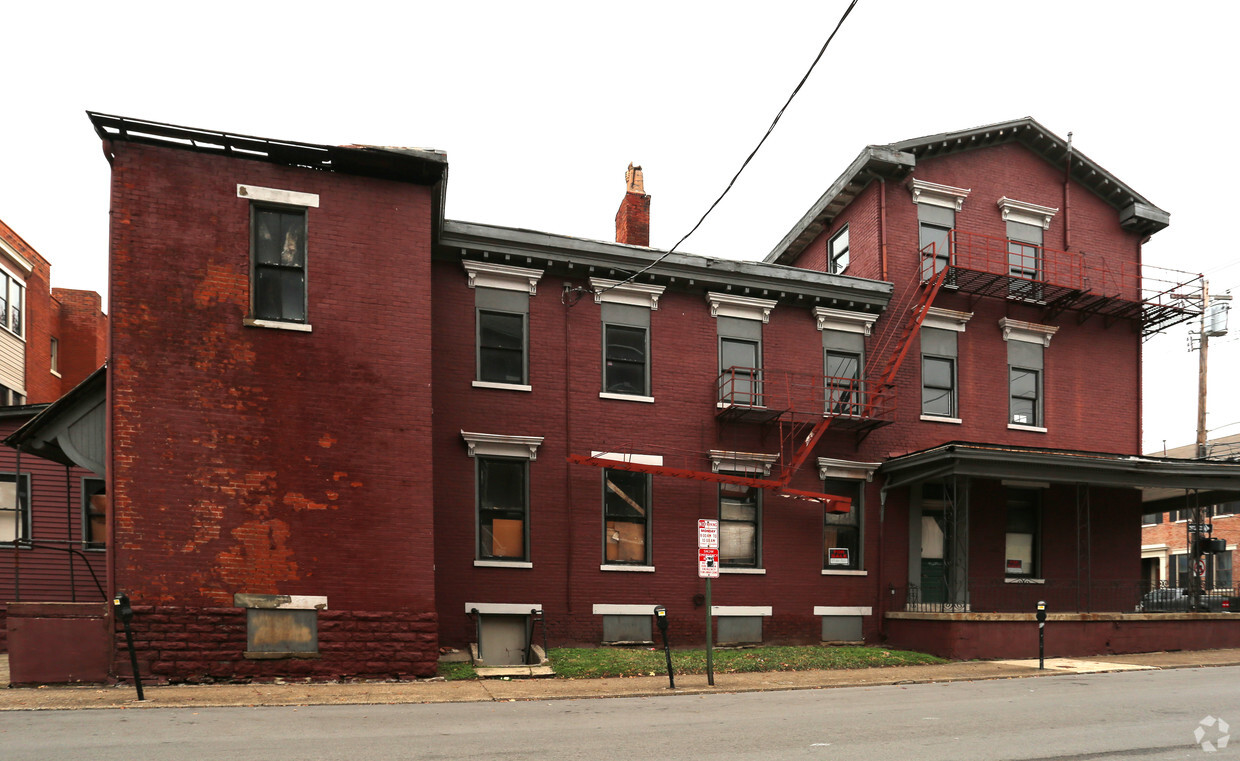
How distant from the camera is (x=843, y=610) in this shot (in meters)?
20.8

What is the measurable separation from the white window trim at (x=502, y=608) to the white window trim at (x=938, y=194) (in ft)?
43.6

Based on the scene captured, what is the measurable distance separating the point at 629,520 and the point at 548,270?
5.54 metres

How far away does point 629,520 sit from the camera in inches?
776

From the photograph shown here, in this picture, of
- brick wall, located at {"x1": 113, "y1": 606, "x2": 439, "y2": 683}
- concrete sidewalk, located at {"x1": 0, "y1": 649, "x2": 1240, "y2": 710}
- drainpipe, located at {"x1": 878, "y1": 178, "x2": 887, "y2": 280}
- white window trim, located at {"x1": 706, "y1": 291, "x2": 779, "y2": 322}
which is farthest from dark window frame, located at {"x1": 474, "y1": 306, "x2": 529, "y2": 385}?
drainpipe, located at {"x1": 878, "y1": 178, "x2": 887, "y2": 280}

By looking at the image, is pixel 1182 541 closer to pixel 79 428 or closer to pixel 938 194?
pixel 938 194

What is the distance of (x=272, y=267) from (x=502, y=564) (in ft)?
23.4

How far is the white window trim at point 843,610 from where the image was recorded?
20594mm

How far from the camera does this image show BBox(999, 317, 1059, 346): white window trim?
2300 centimetres

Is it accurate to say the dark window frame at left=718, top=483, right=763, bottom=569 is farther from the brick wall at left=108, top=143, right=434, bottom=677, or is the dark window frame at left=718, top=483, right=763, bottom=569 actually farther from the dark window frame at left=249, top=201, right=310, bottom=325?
the dark window frame at left=249, top=201, right=310, bottom=325

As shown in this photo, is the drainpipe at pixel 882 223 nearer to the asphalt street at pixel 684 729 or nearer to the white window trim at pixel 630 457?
the white window trim at pixel 630 457

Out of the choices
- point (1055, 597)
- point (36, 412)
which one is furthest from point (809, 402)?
point (36, 412)

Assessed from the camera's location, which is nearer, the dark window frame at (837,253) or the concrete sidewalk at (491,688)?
the concrete sidewalk at (491,688)

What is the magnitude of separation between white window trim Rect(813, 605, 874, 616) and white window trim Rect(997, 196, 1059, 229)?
34.5ft

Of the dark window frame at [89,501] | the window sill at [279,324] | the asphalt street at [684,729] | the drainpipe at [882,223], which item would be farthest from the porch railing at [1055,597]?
the dark window frame at [89,501]
